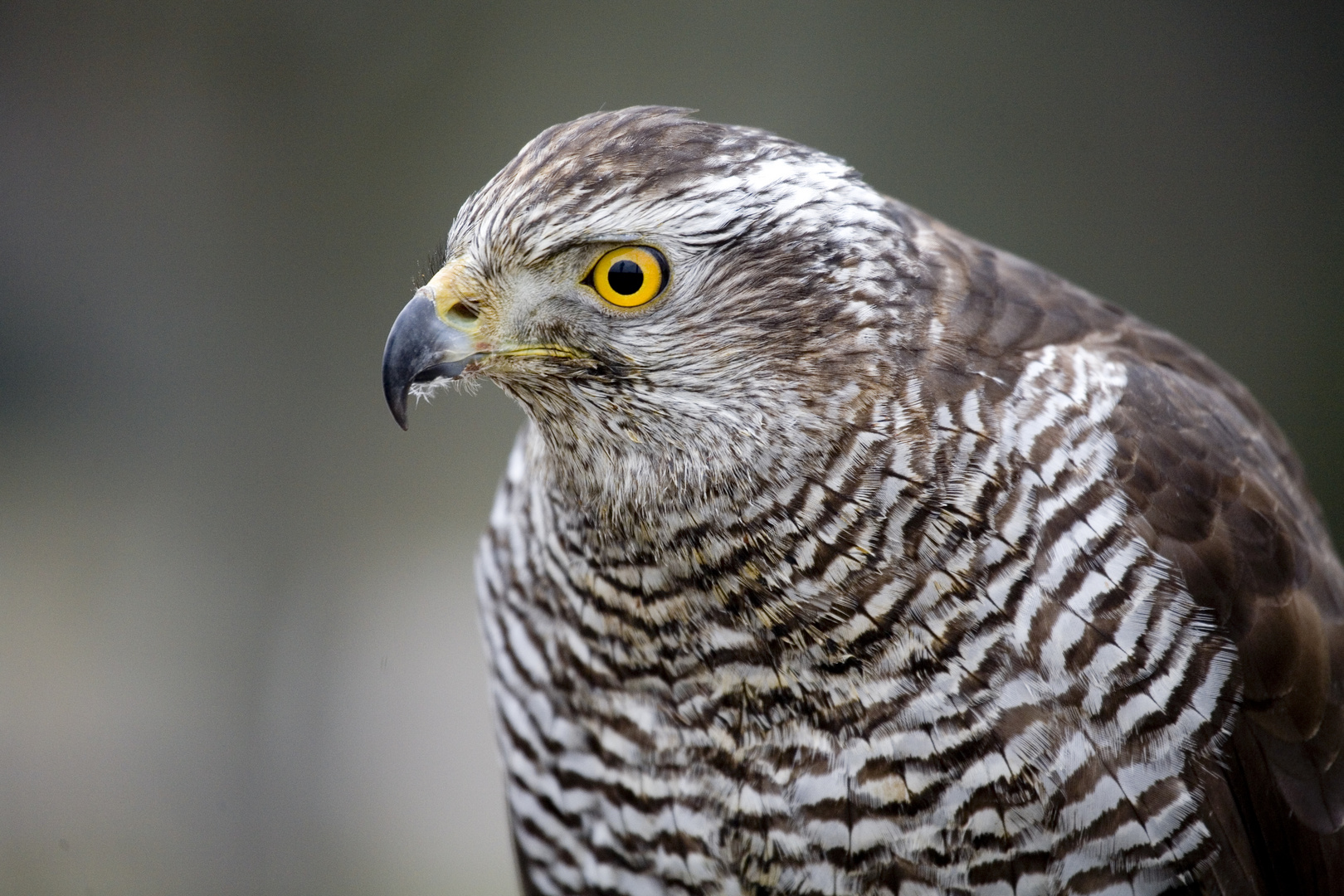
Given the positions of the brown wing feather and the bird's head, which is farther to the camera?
the brown wing feather

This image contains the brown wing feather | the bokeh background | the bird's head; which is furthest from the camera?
the bokeh background

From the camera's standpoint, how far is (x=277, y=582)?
4.35 metres

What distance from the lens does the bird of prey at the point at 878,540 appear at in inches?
70.8

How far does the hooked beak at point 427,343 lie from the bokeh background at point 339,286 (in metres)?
2.15

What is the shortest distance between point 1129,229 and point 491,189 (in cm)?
403

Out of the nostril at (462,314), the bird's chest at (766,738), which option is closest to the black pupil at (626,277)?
the nostril at (462,314)

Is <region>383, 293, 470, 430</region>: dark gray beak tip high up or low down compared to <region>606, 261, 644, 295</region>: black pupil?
up

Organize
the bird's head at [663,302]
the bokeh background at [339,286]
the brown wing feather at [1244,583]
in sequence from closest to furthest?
Result: 1. the bird's head at [663,302]
2. the brown wing feather at [1244,583]
3. the bokeh background at [339,286]

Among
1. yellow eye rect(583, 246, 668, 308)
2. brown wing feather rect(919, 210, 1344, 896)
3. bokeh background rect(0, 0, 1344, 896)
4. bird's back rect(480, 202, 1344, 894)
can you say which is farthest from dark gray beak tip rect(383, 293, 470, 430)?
bokeh background rect(0, 0, 1344, 896)

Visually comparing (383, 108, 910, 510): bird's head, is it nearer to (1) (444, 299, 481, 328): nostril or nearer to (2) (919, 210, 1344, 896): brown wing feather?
(1) (444, 299, 481, 328): nostril

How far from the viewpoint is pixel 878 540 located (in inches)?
71.7

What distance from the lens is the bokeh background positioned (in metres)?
3.64

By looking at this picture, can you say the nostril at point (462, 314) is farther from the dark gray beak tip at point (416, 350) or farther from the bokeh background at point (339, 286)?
the bokeh background at point (339, 286)

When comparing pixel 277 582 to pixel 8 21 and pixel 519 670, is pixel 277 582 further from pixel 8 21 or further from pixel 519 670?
pixel 519 670
